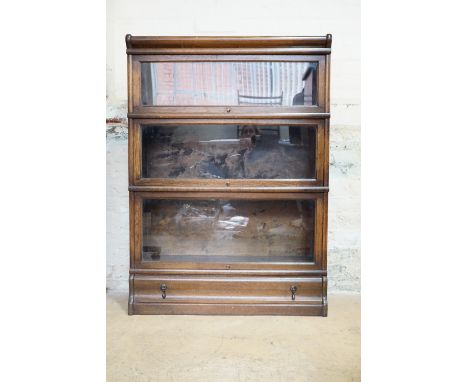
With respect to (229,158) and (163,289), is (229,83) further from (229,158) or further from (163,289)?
(163,289)

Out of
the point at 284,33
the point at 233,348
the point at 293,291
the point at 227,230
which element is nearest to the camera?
the point at 233,348

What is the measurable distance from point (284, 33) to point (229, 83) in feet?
1.75

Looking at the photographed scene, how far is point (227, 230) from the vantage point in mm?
1943

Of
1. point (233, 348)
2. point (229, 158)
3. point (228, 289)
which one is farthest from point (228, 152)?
point (233, 348)

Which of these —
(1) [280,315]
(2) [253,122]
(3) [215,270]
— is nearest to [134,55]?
(2) [253,122]

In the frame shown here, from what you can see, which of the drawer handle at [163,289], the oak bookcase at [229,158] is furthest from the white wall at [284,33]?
the drawer handle at [163,289]

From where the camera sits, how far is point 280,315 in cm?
183
